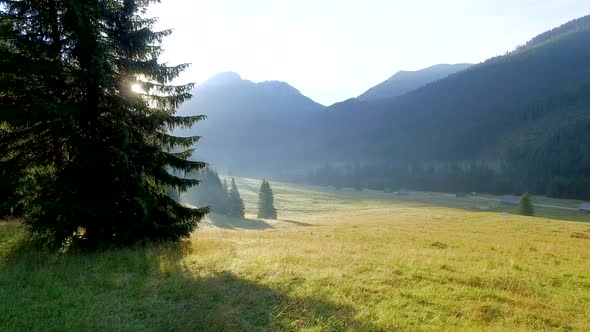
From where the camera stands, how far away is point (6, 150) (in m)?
11.0

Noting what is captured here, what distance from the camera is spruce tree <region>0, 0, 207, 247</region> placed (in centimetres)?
1030

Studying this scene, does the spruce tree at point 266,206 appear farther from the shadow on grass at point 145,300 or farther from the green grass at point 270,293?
the shadow on grass at point 145,300

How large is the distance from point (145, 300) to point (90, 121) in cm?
748

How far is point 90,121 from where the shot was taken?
1141cm

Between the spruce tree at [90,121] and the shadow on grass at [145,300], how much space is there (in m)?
1.96

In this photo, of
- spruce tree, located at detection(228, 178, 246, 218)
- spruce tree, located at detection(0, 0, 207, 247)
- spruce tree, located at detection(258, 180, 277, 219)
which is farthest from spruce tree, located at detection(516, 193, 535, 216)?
spruce tree, located at detection(0, 0, 207, 247)

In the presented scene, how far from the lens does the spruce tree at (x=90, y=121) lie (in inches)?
406

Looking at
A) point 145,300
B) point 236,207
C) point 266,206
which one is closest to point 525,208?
point 266,206

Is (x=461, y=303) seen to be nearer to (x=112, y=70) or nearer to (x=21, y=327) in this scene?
(x=21, y=327)

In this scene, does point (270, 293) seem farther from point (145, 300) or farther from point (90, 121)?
point (90, 121)

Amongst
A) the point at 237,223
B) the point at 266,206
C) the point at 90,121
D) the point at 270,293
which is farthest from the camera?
the point at 266,206

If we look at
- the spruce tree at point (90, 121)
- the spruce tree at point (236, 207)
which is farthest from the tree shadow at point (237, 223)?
the spruce tree at point (90, 121)

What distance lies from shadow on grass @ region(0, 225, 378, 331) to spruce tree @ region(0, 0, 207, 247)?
196 cm

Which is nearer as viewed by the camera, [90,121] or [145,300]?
[145,300]
